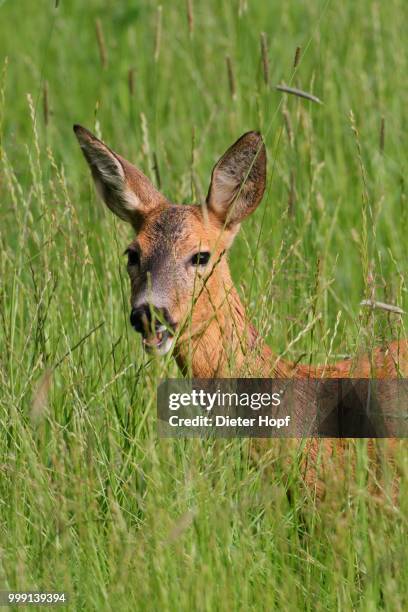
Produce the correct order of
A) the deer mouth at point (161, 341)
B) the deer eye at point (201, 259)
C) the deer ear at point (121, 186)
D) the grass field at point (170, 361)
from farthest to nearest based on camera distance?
the deer ear at point (121, 186), the deer eye at point (201, 259), the deer mouth at point (161, 341), the grass field at point (170, 361)

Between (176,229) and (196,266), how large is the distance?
0.32m

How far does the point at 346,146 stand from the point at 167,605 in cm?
341

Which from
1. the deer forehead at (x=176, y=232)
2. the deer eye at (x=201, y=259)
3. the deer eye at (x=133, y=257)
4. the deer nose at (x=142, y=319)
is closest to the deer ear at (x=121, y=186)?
the deer forehead at (x=176, y=232)

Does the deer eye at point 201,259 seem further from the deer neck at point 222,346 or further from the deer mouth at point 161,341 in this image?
the deer mouth at point 161,341

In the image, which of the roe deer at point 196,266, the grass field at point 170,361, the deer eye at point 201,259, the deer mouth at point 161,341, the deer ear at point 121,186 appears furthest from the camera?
the deer ear at point 121,186

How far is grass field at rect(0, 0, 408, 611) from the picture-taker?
3.21 metres

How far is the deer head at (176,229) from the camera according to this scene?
160 inches

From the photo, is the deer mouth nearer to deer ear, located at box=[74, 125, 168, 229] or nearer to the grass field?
the grass field

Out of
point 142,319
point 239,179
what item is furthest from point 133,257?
point 142,319

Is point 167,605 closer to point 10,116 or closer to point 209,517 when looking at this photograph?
point 209,517

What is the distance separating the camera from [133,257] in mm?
4395

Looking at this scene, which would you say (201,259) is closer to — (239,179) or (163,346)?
(239,179)

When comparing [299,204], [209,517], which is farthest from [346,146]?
[209,517]

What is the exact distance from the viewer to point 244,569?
321cm
